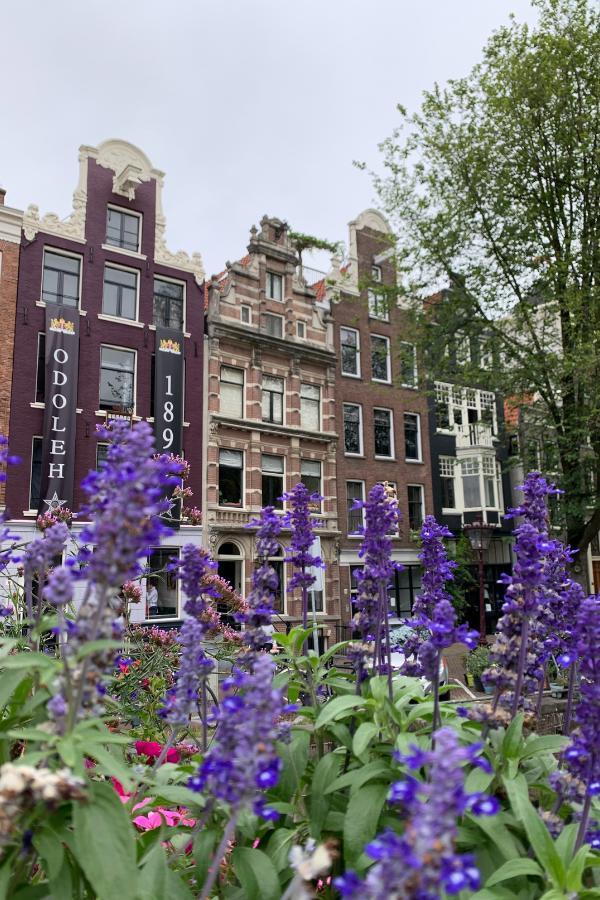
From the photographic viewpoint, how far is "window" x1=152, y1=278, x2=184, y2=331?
877 inches

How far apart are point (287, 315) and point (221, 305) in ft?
10.2

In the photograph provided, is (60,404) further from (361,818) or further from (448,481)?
(361,818)

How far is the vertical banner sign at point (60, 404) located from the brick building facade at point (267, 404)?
4.91 metres

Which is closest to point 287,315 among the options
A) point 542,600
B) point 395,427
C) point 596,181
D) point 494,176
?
point 395,427

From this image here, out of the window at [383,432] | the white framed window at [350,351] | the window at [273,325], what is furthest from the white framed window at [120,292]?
the window at [383,432]

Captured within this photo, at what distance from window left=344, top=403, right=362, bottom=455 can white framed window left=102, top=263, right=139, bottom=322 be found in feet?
32.3

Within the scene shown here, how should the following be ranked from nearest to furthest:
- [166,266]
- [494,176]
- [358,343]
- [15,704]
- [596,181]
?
1. [15,704]
2. [596,181]
3. [494,176]
4. [166,266]
5. [358,343]

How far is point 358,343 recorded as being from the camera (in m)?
27.5

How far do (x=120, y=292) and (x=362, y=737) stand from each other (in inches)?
842

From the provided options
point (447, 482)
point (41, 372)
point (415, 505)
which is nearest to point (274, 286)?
point (41, 372)

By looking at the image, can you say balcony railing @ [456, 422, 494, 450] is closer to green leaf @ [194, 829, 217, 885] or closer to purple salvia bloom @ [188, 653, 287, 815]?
green leaf @ [194, 829, 217, 885]

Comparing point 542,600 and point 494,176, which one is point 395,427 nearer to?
point 494,176

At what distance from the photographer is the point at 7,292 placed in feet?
62.2

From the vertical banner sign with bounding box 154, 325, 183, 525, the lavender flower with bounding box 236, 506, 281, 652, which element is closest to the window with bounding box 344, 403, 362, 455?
the vertical banner sign with bounding box 154, 325, 183, 525
